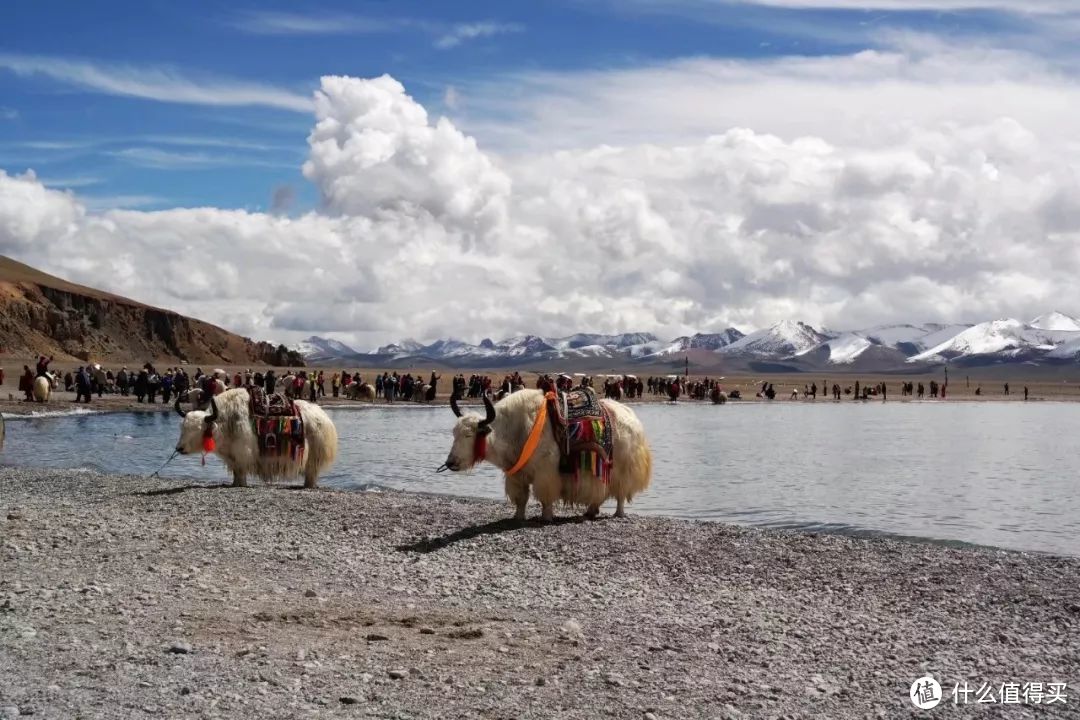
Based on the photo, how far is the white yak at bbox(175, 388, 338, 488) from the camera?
1551 cm

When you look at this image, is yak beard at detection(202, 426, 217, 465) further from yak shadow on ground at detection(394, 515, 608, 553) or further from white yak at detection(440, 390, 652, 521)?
yak shadow on ground at detection(394, 515, 608, 553)

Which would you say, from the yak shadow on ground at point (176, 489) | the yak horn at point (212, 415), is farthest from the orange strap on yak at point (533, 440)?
the yak shadow on ground at point (176, 489)

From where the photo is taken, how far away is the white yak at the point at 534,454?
11.9 m

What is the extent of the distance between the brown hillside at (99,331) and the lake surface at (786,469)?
59143mm

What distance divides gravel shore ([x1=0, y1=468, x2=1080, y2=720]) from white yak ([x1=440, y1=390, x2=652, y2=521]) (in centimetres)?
42

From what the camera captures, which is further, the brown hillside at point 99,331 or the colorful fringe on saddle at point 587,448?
the brown hillside at point 99,331

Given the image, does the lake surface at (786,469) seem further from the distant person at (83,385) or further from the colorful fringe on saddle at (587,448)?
the distant person at (83,385)

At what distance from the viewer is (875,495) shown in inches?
806

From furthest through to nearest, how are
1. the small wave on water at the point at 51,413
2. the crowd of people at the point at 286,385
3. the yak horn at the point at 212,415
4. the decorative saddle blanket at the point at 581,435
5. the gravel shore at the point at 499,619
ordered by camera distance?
the crowd of people at the point at 286,385 < the small wave on water at the point at 51,413 < the yak horn at the point at 212,415 < the decorative saddle blanket at the point at 581,435 < the gravel shore at the point at 499,619

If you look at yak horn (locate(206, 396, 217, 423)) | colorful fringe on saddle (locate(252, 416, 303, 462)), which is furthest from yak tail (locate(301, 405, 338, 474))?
yak horn (locate(206, 396, 217, 423))

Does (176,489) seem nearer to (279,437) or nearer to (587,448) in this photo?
(279,437)

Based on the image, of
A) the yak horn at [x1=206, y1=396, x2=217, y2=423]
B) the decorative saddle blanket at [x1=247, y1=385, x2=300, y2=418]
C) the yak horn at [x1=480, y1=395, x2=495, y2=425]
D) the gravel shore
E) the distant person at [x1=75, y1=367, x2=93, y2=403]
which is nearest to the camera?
the gravel shore

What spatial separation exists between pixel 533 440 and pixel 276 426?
5252 millimetres

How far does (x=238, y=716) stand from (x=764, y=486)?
17369 mm
